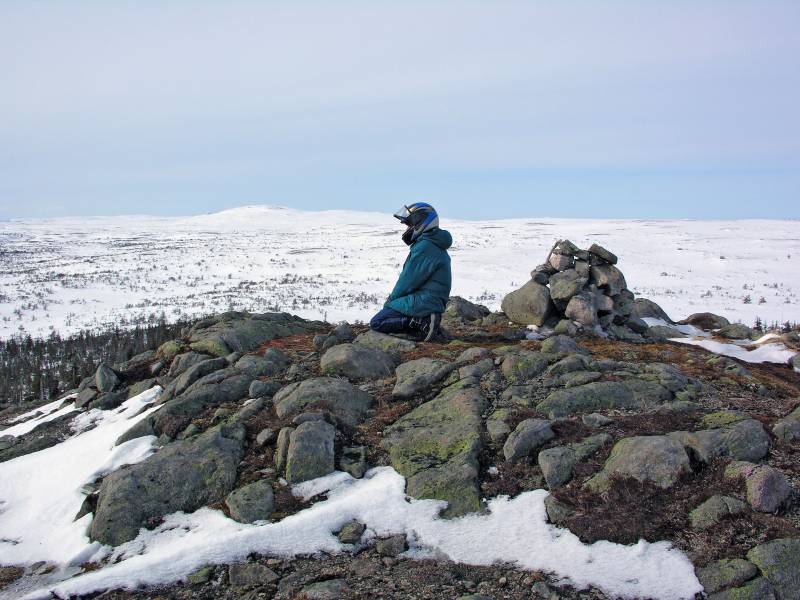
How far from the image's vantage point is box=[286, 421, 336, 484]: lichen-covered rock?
655cm

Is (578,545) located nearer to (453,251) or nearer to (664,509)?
(664,509)

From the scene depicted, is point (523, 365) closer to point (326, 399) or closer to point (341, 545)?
point (326, 399)

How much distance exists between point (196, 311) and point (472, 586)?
25437 mm

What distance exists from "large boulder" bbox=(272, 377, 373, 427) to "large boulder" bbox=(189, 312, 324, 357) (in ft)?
9.89

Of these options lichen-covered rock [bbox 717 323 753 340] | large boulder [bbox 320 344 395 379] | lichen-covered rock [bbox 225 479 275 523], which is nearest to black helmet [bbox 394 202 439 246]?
large boulder [bbox 320 344 395 379]

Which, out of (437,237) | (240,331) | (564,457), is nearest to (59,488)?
(240,331)

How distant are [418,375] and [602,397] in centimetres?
255

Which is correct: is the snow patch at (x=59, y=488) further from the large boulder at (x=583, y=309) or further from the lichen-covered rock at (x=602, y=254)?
the lichen-covered rock at (x=602, y=254)

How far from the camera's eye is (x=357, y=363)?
29.7 feet

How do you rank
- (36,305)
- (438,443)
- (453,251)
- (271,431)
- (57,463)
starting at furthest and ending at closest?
(453,251), (36,305), (57,463), (271,431), (438,443)

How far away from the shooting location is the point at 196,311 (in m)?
28.1

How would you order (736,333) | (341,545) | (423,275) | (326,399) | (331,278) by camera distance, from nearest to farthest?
(341,545), (326,399), (423,275), (736,333), (331,278)

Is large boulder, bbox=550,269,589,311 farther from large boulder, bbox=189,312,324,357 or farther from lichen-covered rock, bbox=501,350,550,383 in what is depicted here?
large boulder, bbox=189,312,324,357

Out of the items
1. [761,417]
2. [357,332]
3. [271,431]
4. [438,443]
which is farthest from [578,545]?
[357,332]
